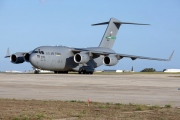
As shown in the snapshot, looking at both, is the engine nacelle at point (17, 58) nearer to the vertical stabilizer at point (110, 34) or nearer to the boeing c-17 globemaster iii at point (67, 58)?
the boeing c-17 globemaster iii at point (67, 58)

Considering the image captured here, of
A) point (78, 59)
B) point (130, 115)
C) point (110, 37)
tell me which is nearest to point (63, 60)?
point (78, 59)

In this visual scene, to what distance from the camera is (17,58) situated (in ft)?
180

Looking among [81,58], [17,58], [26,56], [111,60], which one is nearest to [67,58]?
[81,58]

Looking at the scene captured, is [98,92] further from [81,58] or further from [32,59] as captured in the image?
[81,58]

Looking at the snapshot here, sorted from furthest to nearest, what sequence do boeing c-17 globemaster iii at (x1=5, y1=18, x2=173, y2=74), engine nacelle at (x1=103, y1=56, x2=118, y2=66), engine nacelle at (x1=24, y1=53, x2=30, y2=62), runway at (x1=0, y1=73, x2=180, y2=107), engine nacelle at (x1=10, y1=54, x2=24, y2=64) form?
engine nacelle at (x1=10, y1=54, x2=24, y2=64) < engine nacelle at (x1=24, y1=53, x2=30, y2=62) < engine nacelle at (x1=103, y1=56, x2=118, y2=66) < boeing c-17 globemaster iii at (x1=5, y1=18, x2=173, y2=74) < runway at (x1=0, y1=73, x2=180, y2=107)

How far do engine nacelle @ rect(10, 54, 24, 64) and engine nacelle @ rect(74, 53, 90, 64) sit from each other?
716 cm

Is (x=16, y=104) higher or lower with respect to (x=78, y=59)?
lower

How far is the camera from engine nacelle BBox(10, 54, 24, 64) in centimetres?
5512

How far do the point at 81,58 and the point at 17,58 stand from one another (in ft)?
27.8

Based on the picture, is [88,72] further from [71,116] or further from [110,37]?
[71,116]

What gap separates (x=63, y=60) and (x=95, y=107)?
3999 centimetres

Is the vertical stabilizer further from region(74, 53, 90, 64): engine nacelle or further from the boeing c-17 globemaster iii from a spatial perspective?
region(74, 53, 90, 64): engine nacelle

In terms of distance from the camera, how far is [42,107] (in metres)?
13.1

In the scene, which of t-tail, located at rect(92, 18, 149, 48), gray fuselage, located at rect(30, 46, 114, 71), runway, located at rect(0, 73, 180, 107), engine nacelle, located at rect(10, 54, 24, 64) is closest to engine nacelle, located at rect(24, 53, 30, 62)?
engine nacelle, located at rect(10, 54, 24, 64)
